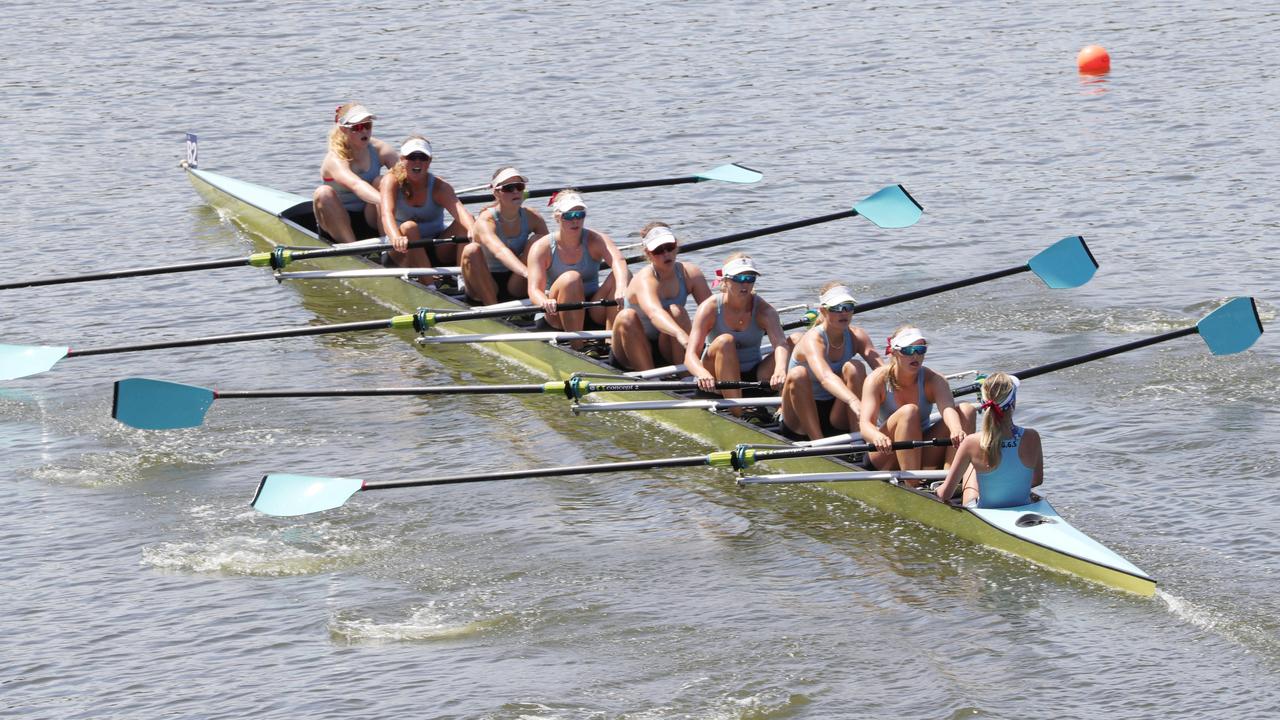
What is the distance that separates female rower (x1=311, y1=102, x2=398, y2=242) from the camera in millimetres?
17031

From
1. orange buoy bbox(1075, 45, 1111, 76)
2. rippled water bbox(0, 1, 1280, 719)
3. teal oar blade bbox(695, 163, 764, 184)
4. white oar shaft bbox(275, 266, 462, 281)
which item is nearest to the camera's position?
rippled water bbox(0, 1, 1280, 719)

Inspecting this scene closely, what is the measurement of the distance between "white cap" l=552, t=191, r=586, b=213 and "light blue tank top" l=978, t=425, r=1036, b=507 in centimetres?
467

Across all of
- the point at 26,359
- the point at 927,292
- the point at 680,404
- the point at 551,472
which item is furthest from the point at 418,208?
the point at 551,472

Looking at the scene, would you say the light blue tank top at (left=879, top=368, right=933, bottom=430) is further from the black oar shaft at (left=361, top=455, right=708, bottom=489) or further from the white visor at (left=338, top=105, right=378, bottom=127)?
the white visor at (left=338, top=105, right=378, bottom=127)

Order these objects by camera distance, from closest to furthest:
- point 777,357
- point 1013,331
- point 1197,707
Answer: point 1197,707 → point 777,357 → point 1013,331

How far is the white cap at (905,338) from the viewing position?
37.0ft

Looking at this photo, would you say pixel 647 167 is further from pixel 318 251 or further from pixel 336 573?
pixel 336 573

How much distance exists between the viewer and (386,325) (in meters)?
14.3

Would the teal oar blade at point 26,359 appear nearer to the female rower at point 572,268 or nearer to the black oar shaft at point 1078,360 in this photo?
the female rower at point 572,268

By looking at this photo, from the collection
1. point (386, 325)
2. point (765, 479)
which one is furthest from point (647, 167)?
point (765, 479)

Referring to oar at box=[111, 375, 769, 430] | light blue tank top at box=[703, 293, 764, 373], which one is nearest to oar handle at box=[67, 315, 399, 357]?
oar at box=[111, 375, 769, 430]

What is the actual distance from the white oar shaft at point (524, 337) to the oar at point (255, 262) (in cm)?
124

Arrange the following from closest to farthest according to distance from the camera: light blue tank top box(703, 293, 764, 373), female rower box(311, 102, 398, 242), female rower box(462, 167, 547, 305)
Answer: light blue tank top box(703, 293, 764, 373) < female rower box(462, 167, 547, 305) < female rower box(311, 102, 398, 242)

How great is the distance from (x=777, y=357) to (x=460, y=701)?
3.99 m
